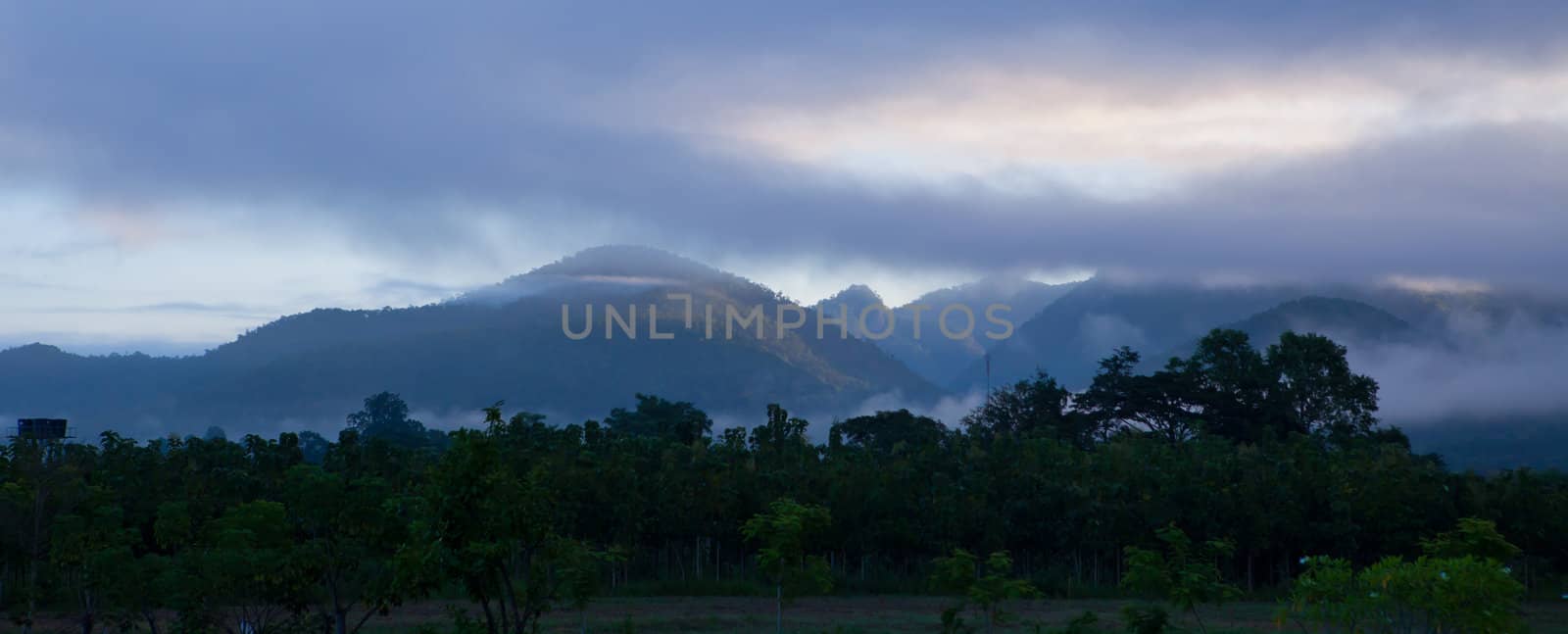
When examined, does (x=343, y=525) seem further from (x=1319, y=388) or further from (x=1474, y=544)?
(x=1319, y=388)

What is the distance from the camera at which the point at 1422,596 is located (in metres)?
13.6

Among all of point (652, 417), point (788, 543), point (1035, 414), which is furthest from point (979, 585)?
point (652, 417)

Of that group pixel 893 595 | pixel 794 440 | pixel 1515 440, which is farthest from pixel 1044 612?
pixel 1515 440

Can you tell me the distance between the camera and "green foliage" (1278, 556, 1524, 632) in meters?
13.4

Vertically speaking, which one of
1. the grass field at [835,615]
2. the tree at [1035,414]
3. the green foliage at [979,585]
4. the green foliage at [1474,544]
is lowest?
the grass field at [835,615]

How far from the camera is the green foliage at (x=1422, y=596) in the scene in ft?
43.9

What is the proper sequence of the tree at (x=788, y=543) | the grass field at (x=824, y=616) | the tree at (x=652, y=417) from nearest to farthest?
the tree at (x=788, y=543)
the grass field at (x=824, y=616)
the tree at (x=652, y=417)

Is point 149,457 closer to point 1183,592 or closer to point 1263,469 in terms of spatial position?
point 1183,592

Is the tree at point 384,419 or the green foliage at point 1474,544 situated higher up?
the tree at point 384,419

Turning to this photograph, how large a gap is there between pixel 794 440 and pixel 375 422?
253ft

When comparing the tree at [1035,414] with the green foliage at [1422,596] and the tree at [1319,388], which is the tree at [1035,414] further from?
the green foliage at [1422,596]

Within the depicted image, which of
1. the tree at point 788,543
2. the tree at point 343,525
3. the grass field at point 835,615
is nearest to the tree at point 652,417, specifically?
the grass field at point 835,615

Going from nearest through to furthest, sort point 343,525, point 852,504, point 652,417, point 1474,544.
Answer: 1. point 343,525
2. point 1474,544
3. point 852,504
4. point 652,417

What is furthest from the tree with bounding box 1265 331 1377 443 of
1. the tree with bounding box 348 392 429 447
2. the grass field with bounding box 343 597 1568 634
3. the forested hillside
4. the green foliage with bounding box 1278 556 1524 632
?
the tree with bounding box 348 392 429 447
